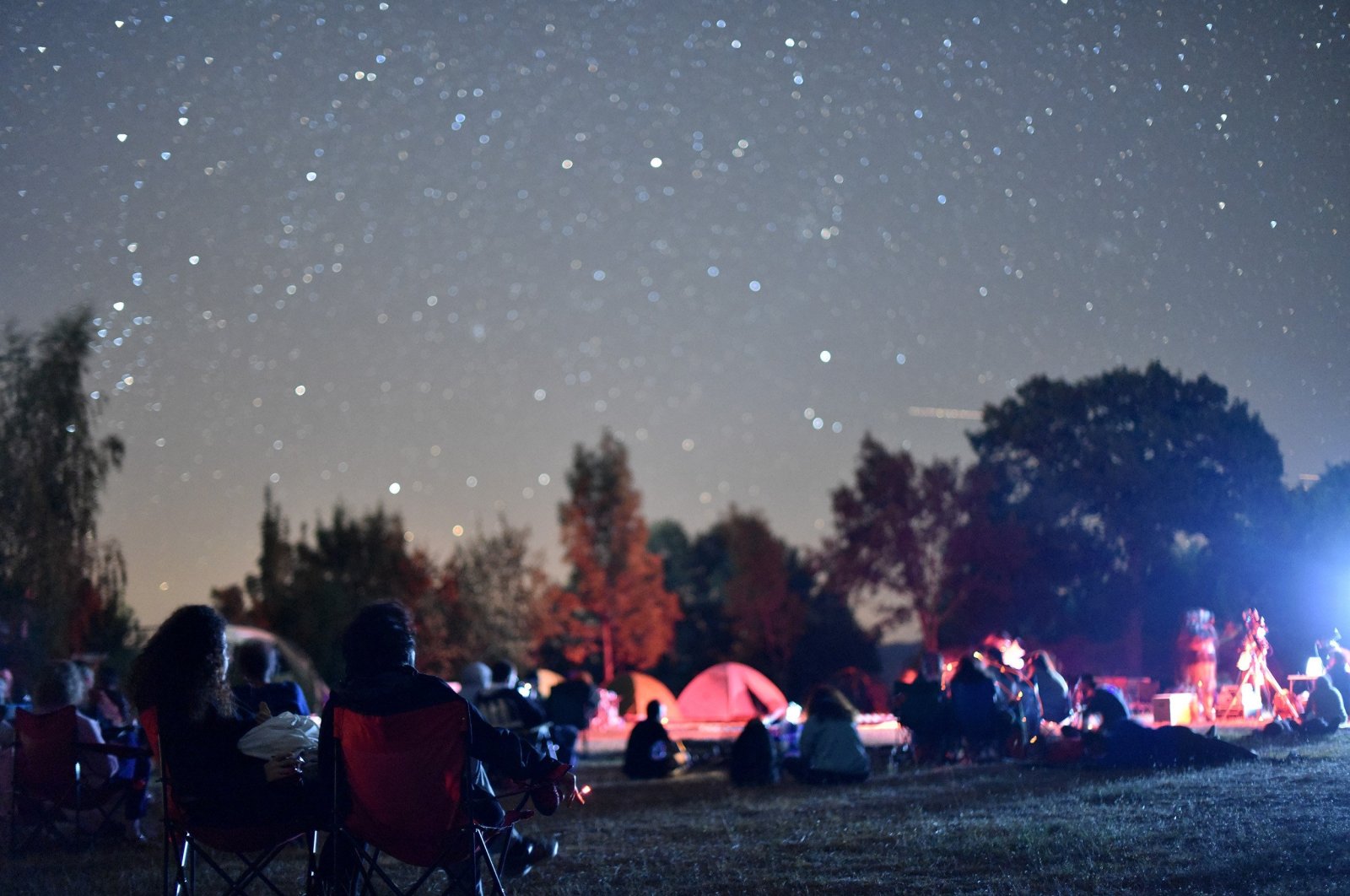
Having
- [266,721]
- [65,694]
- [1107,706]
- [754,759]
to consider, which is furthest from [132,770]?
[1107,706]

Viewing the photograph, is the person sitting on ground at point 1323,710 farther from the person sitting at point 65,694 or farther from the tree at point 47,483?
the tree at point 47,483

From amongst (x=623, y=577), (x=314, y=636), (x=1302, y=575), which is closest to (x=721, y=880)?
(x=1302, y=575)

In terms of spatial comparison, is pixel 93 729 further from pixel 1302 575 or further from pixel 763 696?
pixel 763 696

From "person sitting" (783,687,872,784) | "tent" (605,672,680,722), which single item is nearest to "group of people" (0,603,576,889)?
"person sitting" (783,687,872,784)

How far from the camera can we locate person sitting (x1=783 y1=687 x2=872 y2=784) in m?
9.40

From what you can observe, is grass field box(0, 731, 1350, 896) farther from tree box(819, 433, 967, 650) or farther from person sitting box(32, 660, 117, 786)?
tree box(819, 433, 967, 650)

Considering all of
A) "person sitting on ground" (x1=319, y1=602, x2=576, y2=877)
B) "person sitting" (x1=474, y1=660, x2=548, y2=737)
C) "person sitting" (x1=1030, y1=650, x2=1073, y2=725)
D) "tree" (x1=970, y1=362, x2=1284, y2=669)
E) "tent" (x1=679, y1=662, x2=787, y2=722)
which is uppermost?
"tree" (x1=970, y1=362, x2=1284, y2=669)

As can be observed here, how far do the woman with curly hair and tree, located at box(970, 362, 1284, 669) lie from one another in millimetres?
9948

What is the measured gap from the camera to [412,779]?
354cm

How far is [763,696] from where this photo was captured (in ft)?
78.8

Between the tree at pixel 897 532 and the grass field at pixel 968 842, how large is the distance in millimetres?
20728

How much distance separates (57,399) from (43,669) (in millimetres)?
16148

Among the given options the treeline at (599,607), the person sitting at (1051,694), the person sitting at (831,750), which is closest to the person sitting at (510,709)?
the person sitting at (831,750)

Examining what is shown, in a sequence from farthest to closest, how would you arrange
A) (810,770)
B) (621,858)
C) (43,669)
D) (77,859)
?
(810,770)
(43,669)
(77,859)
(621,858)
